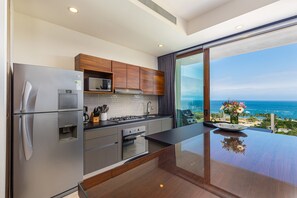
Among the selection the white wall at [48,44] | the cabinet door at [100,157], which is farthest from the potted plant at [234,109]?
the white wall at [48,44]

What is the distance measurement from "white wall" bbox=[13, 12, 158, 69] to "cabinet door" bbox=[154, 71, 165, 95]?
1.33 metres

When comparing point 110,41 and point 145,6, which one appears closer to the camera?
point 145,6

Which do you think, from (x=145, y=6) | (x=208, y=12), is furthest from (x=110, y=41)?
(x=208, y=12)

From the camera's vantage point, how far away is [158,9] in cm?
212

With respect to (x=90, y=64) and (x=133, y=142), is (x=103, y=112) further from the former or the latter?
(x=90, y=64)

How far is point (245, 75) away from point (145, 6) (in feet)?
7.74

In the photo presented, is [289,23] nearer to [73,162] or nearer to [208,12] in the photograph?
[208,12]

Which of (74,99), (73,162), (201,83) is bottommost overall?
(73,162)

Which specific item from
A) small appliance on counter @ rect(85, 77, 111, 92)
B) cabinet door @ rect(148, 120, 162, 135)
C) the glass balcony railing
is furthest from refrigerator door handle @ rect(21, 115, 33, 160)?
the glass balcony railing

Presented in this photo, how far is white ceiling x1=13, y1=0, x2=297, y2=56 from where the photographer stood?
1847mm

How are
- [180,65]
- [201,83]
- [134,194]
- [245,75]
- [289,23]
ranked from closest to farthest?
1. [134,194]
2. [289,23]
3. [245,75]
4. [201,83]
5. [180,65]

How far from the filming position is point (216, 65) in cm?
316

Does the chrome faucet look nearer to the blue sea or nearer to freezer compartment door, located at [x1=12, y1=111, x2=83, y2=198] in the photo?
the blue sea

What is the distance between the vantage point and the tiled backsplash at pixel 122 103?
2796 millimetres
